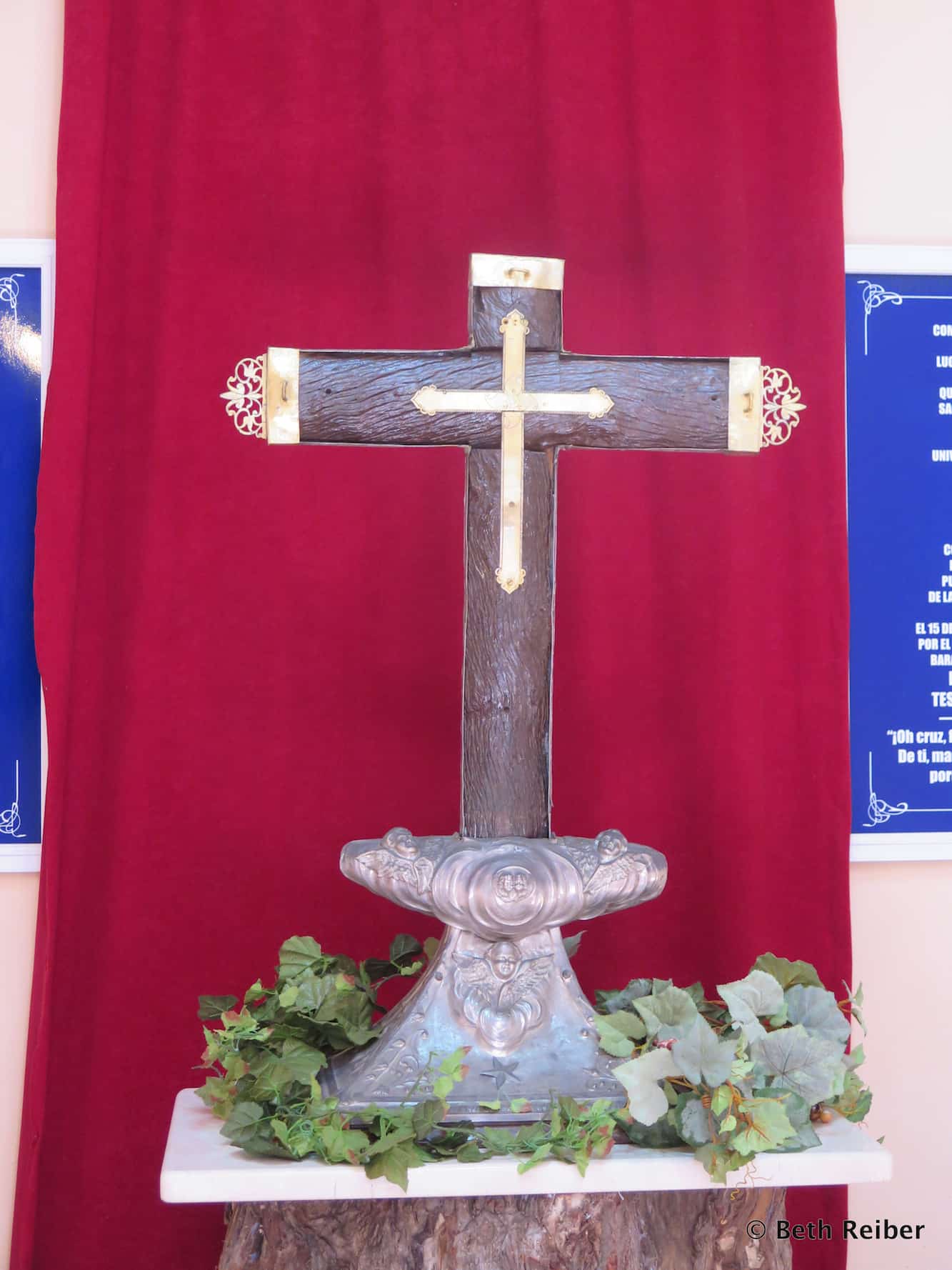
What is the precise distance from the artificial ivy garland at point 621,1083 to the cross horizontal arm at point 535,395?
671mm

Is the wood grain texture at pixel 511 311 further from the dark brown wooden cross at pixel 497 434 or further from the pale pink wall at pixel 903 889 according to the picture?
the pale pink wall at pixel 903 889

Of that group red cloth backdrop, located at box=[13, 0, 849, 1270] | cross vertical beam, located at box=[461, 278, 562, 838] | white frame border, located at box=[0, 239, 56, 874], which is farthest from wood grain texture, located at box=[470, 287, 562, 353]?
white frame border, located at box=[0, 239, 56, 874]

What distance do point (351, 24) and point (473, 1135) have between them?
5.41 feet

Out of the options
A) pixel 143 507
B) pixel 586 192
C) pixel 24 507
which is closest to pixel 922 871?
pixel 586 192

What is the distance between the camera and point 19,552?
2.23 meters

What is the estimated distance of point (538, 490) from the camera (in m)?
1.76

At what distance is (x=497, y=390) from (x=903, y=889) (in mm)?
1189

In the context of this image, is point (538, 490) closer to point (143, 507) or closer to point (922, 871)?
point (143, 507)

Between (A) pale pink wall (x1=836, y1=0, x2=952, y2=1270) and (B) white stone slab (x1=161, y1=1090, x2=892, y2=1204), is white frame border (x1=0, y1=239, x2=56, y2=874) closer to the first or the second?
(B) white stone slab (x1=161, y1=1090, x2=892, y2=1204)

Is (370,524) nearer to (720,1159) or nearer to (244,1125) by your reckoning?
(244,1125)

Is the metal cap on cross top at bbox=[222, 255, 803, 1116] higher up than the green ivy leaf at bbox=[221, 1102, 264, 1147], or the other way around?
the metal cap on cross top at bbox=[222, 255, 803, 1116]

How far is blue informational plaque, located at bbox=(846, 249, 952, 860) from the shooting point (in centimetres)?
237

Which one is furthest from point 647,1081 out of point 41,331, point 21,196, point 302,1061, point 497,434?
point 21,196

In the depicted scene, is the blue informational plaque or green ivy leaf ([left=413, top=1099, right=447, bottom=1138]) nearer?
green ivy leaf ([left=413, top=1099, right=447, bottom=1138])
